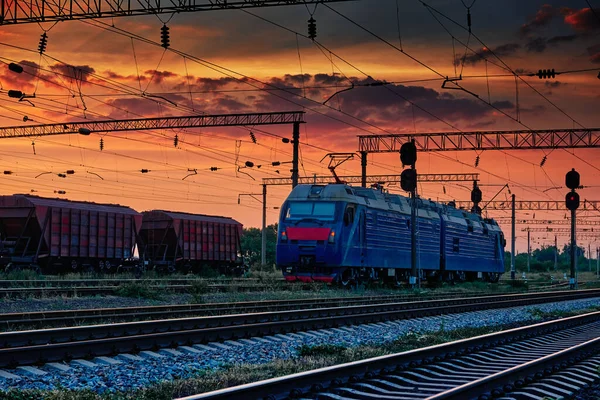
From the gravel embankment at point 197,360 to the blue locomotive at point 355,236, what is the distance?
1214 cm

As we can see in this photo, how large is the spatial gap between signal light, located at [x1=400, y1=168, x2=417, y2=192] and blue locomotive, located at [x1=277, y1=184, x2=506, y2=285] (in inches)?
39.5

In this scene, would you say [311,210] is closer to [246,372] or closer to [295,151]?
[295,151]

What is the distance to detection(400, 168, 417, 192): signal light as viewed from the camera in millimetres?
38500

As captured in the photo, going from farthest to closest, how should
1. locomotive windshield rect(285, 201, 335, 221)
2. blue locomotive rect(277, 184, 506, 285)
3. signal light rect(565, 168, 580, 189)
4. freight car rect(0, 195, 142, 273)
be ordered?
signal light rect(565, 168, 580, 189)
freight car rect(0, 195, 142, 273)
locomotive windshield rect(285, 201, 335, 221)
blue locomotive rect(277, 184, 506, 285)

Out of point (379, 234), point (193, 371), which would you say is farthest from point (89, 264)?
point (193, 371)

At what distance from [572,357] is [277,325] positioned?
610cm

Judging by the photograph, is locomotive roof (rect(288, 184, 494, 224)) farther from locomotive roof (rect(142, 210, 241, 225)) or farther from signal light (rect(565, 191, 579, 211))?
locomotive roof (rect(142, 210, 241, 225))

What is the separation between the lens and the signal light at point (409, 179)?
38.5 meters

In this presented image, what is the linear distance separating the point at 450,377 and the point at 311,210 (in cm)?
2285

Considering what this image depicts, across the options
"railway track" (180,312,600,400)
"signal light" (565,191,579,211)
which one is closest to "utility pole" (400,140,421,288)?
"signal light" (565,191,579,211)

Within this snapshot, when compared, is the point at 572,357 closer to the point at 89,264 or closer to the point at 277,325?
the point at 277,325

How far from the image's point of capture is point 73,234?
40.0 m

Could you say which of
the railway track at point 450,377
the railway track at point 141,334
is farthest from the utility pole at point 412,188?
the railway track at point 450,377

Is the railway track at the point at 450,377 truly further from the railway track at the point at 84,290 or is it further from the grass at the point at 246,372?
the railway track at the point at 84,290
